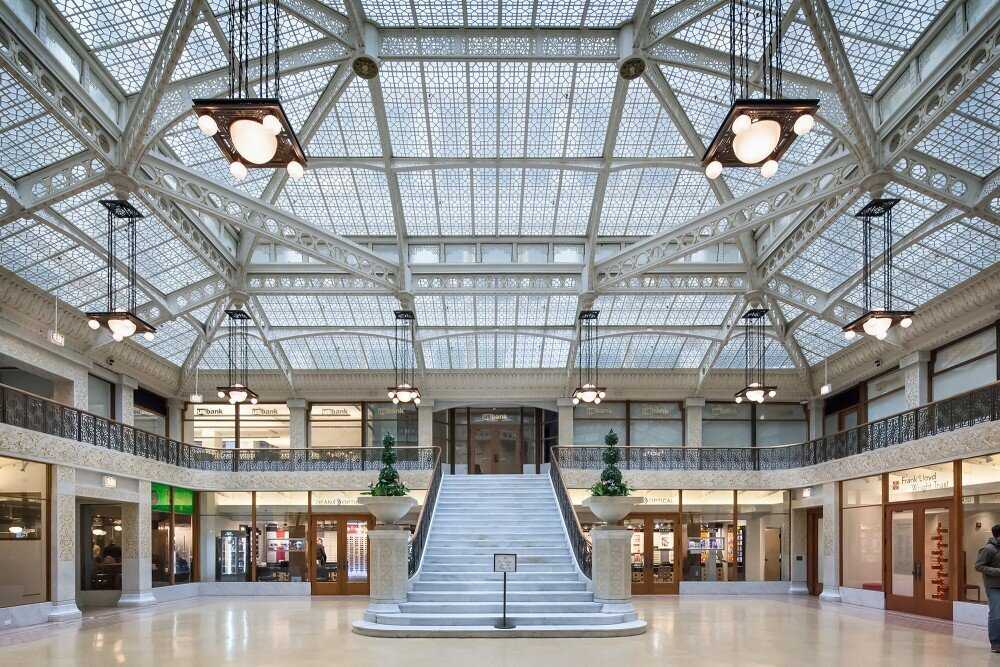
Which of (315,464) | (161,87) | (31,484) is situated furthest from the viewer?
(315,464)

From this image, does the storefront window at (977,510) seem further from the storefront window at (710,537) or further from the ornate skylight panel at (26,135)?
the ornate skylight panel at (26,135)

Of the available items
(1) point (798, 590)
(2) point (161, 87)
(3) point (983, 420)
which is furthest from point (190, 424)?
(3) point (983, 420)

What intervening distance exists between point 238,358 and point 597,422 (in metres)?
11.7

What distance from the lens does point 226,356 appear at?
85.6ft

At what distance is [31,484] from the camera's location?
16516mm

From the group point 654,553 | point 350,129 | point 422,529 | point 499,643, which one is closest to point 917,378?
point 654,553

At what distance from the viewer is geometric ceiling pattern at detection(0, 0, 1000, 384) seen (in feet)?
44.1

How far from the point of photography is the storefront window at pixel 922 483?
16.9 meters

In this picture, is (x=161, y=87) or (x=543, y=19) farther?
→ (x=543, y=19)

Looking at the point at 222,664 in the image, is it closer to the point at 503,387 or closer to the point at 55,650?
the point at 55,650

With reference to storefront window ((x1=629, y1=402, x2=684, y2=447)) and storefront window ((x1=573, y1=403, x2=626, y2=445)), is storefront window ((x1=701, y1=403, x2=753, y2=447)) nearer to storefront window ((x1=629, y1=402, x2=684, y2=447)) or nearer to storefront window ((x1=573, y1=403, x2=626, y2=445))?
storefront window ((x1=629, y1=402, x2=684, y2=447))

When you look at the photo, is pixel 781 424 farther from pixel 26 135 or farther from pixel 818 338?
pixel 26 135

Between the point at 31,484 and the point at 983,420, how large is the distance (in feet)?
59.7

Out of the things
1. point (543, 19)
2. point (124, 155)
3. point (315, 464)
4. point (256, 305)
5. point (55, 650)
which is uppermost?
point (543, 19)
